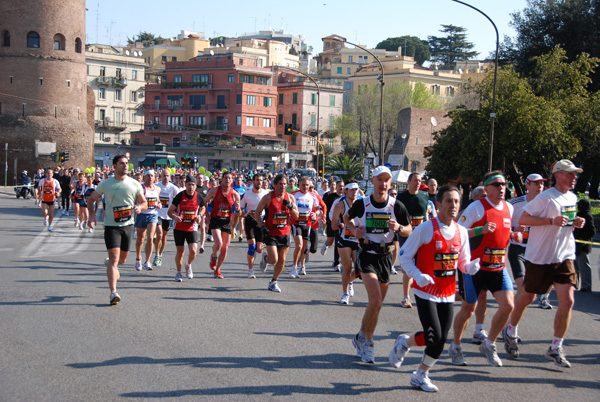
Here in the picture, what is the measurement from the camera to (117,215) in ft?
30.6

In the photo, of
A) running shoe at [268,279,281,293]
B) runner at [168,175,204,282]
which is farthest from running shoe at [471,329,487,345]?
runner at [168,175,204,282]

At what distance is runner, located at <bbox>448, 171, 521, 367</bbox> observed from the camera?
672 centimetres

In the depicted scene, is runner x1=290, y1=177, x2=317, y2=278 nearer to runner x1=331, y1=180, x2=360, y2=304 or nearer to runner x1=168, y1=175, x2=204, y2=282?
runner x1=168, y1=175, x2=204, y2=282

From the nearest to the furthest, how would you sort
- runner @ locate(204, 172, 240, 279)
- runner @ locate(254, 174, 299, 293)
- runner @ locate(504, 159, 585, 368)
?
runner @ locate(504, 159, 585, 368)
runner @ locate(254, 174, 299, 293)
runner @ locate(204, 172, 240, 279)

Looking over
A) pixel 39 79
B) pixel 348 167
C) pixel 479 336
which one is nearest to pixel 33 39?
pixel 39 79

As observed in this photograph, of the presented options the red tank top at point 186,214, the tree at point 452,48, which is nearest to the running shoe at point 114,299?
the red tank top at point 186,214

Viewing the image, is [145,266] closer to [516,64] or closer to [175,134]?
[516,64]

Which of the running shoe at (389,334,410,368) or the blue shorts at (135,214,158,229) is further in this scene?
the blue shorts at (135,214,158,229)

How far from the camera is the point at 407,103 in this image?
74.2 metres

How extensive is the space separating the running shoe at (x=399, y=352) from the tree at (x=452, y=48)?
11848 cm

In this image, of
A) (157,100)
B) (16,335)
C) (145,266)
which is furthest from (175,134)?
(16,335)

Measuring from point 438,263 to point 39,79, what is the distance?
64119mm

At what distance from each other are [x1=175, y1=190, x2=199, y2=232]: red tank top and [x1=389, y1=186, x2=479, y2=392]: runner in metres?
6.18

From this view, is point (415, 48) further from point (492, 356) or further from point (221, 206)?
point (492, 356)
